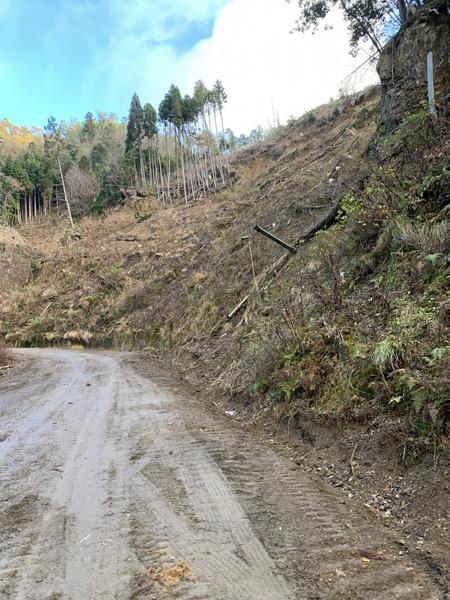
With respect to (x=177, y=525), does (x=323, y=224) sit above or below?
above

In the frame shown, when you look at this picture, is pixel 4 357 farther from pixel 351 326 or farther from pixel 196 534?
pixel 196 534

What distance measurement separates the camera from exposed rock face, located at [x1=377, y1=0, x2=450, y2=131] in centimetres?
1093

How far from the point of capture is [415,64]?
39.8 feet

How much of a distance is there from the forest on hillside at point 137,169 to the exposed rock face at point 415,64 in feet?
114

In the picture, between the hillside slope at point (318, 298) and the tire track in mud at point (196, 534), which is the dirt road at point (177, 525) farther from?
the hillside slope at point (318, 298)

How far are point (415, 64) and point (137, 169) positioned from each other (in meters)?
54.2

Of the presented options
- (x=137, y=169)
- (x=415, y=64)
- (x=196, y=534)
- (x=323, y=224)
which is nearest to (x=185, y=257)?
(x=323, y=224)

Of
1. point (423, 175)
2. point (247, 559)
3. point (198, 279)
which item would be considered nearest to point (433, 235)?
point (423, 175)

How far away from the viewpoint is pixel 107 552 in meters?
3.36

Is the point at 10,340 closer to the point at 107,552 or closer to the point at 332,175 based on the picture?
the point at 332,175

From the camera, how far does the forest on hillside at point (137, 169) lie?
54562mm

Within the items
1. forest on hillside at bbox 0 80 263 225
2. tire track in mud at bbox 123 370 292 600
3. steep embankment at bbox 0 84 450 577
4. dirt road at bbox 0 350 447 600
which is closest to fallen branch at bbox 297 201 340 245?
steep embankment at bbox 0 84 450 577

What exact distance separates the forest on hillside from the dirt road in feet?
144

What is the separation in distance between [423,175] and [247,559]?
7104 millimetres
